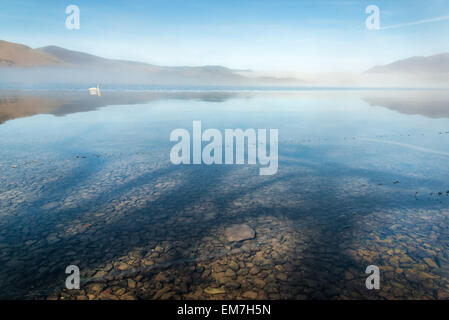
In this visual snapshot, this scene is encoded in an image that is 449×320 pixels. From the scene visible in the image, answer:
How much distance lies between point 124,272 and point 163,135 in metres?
16.6

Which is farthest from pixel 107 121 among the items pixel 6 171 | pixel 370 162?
pixel 370 162

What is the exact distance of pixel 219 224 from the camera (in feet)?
27.9

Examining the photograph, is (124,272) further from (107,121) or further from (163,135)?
(107,121)

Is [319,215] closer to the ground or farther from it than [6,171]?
closer to the ground

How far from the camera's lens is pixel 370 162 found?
1510cm

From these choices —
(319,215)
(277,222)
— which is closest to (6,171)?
(277,222)

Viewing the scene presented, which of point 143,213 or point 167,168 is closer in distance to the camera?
point 143,213

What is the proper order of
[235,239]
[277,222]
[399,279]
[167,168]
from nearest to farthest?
1. [399,279]
2. [235,239]
3. [277,222]
4. [167,168]

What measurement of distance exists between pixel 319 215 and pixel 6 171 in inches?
551

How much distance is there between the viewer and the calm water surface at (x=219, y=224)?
19.6 ft

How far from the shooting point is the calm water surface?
598 centimetres
